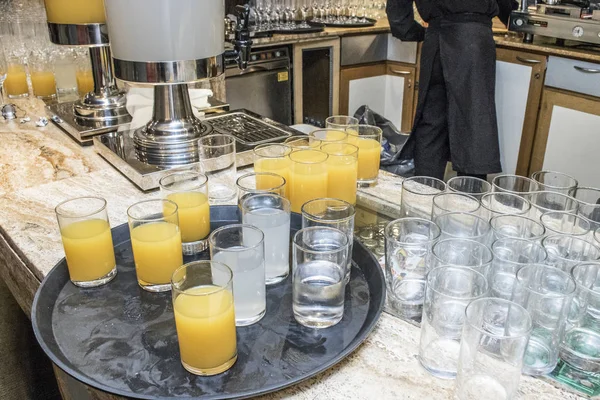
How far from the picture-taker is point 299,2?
12.9 feet

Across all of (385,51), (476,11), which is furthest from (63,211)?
(385,51)

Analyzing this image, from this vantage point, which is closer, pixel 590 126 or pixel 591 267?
pixel 591 267

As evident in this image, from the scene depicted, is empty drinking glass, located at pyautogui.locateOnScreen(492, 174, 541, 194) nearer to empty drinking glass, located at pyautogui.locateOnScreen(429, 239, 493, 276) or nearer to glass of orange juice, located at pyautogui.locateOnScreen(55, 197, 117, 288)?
empty drinking glass, located at pyautogui.locateOnScreen(429, 239, 493, 276)

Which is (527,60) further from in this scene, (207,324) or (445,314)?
(207,324)

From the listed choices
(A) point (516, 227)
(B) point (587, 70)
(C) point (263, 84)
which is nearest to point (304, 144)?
(A) point (516, 227)

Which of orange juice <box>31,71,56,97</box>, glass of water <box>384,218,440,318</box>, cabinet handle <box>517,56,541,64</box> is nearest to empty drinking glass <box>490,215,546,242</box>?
glass of water <box>384,218,440,318</box>

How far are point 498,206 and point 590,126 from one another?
2.10 metres

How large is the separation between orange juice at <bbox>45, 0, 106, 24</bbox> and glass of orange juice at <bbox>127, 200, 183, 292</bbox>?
1036mm

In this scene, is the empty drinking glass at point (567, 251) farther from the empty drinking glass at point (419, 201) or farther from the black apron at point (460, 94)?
the black apron at point (460, 94)

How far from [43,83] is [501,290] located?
6.44ft

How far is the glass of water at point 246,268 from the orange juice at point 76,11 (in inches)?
46.8

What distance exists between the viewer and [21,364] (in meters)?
1.63

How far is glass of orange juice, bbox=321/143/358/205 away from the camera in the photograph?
1.14 m

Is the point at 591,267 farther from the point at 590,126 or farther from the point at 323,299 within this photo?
the point at 590,126
